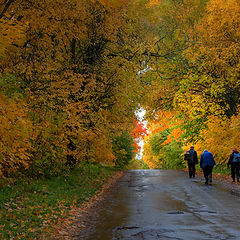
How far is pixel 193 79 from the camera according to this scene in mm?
26703

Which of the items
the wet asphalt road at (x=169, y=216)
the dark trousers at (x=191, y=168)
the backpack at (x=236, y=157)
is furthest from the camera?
the dark trousers at (x=191, y=168)

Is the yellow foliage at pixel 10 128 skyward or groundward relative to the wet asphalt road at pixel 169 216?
skyward

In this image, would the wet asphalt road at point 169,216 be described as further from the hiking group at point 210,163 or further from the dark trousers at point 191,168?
the dark trousers at point 191,168

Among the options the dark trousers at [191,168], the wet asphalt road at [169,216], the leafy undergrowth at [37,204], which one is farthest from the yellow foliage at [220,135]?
the leafy undergrowth at [37,204]

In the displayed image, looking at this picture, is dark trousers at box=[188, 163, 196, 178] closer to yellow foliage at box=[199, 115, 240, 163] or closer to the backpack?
yellow foliage at box=[199, 115, 240, 163]

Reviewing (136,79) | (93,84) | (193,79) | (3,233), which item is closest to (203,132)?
(193,79)

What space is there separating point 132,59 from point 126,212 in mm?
11746

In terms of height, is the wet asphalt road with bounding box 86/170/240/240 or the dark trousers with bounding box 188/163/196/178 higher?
the dark trousers with bounding box 188/163/196/178

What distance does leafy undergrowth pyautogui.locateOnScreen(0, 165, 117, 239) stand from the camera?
892 cm

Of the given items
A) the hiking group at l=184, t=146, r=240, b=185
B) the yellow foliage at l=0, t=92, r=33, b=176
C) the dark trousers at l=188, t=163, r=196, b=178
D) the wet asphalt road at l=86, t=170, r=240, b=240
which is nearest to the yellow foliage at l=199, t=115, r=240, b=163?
the dark trousers at l=188, t=163, r=196, b=178

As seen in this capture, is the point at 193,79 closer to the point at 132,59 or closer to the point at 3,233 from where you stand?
the point at 132,59

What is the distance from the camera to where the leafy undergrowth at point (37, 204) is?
29.3 ft

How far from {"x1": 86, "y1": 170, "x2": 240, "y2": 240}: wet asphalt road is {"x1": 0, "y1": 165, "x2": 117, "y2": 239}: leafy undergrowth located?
43.8 inches

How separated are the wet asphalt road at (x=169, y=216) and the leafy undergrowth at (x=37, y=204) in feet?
3.65
